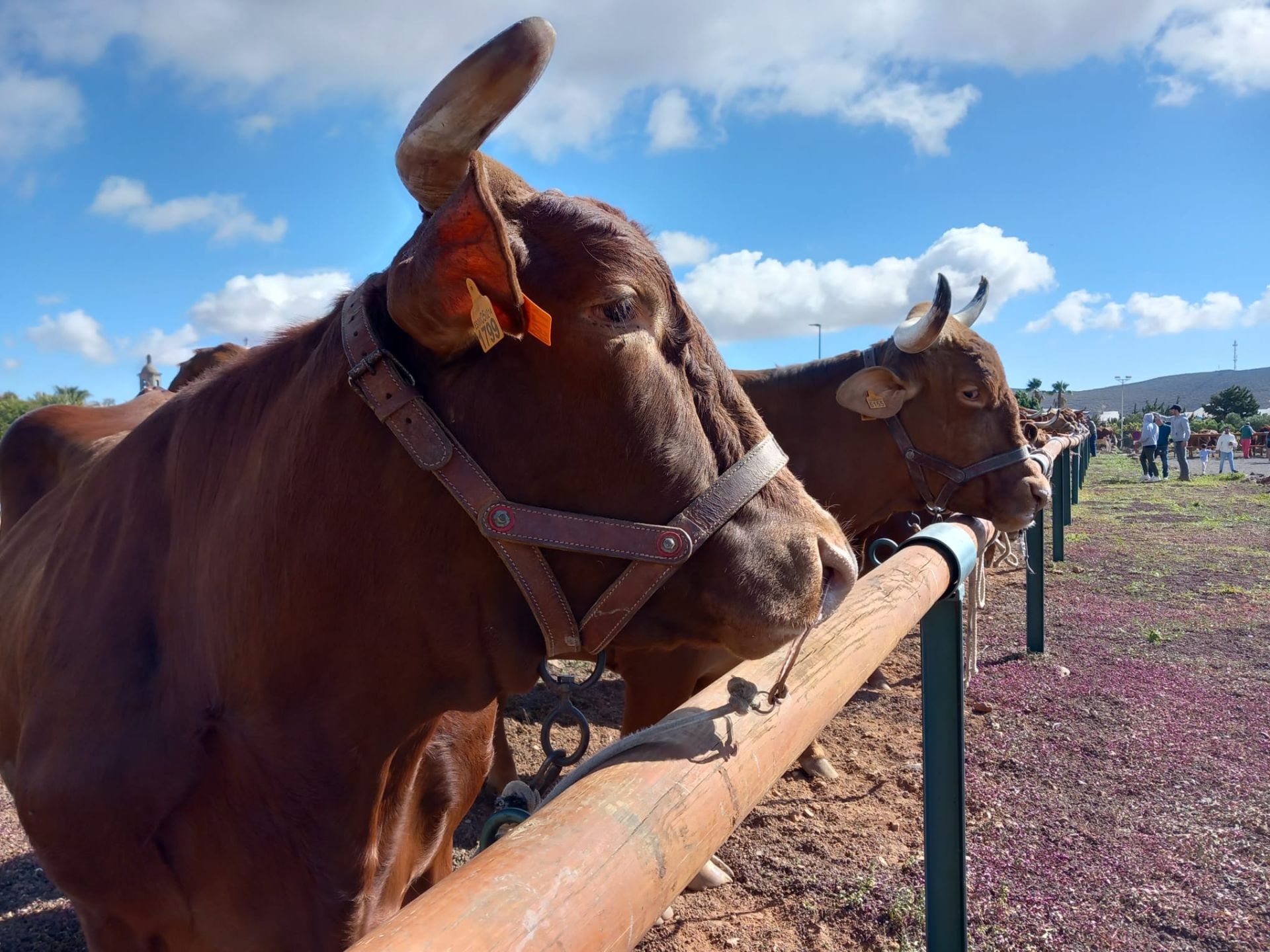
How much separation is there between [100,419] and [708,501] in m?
3.87

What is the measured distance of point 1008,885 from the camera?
382 centimetres

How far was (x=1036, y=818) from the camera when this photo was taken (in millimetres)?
4465

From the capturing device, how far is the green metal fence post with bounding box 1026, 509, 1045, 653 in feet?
23.9

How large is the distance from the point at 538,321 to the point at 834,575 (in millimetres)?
879

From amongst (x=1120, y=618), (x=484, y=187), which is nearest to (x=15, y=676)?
(x=484, y=187)

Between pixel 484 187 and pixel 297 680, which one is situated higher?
pixel 484 187

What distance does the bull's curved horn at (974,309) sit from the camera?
6.54 m

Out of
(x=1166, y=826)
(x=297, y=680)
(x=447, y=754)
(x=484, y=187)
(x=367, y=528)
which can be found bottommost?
(x=1166, y=826)

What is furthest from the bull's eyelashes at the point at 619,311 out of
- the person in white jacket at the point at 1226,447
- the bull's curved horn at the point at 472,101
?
the person in white jacket at the point at 1226,447

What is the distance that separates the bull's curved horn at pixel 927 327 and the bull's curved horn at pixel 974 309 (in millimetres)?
861

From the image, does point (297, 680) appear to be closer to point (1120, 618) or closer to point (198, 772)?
point (198, 772)

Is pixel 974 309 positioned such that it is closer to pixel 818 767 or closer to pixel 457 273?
pixel 818 767

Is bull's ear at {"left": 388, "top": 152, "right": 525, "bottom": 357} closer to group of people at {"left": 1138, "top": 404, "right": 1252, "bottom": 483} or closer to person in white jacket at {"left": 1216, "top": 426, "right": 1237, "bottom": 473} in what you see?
group of people at {"left": 1138, "top": 404, "right": 1252, "bottom": 483}

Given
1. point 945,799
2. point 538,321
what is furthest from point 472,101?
point 945,799
